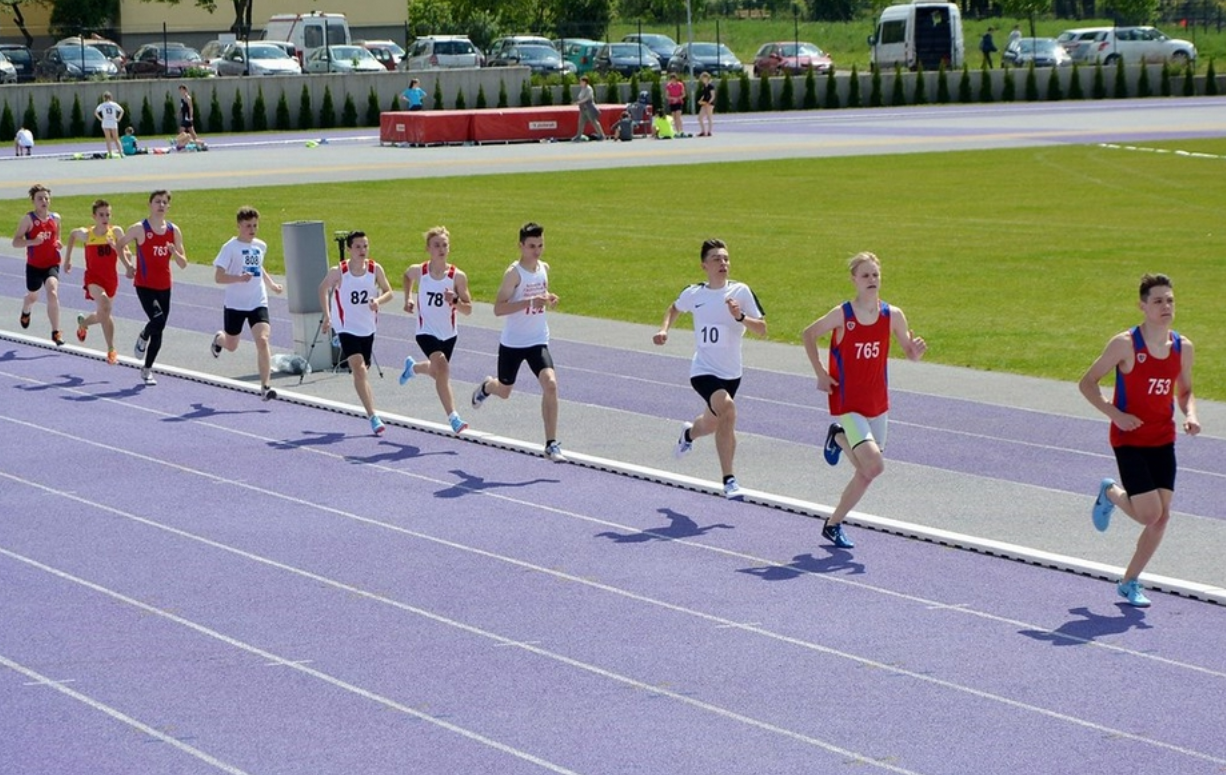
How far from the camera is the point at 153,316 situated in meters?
18.2

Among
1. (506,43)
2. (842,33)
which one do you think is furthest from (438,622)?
(842,33)

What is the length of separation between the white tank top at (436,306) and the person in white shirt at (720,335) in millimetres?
2697

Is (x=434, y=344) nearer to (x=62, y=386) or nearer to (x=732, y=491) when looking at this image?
(x=732, y=491)

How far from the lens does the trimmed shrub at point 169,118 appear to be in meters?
57.1

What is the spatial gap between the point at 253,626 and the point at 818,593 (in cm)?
310

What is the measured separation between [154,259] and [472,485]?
19.9 feet

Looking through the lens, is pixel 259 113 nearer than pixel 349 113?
Yes

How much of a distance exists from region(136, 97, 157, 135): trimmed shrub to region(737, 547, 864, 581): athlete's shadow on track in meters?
49.0

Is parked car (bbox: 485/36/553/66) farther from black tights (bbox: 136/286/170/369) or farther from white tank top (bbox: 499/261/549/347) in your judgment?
white tank top (bbox: 499/261/549/347)

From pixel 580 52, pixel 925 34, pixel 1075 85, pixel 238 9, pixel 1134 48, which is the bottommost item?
pixel 1075 85

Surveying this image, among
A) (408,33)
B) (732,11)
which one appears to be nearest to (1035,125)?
(408,33)

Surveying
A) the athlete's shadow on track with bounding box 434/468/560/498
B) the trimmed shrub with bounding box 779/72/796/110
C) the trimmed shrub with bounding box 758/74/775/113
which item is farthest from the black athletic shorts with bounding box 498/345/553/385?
the trimmed shrub with bounding box 779/72/796/110

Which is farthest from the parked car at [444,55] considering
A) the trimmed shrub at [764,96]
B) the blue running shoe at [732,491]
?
the blue running shoe at [732,491]

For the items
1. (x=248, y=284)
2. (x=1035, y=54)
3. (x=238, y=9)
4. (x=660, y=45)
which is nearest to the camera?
(x=248, y=284)
